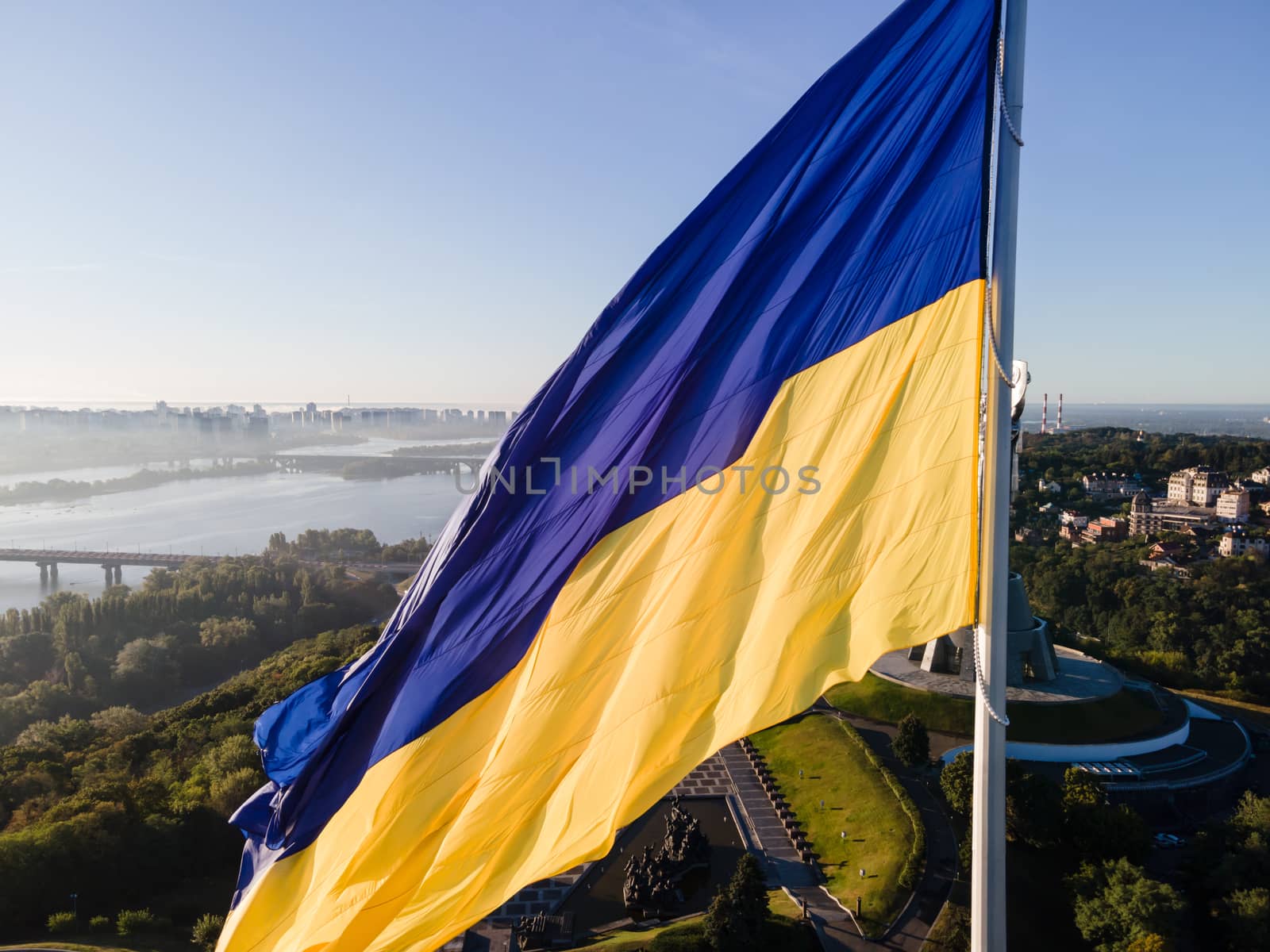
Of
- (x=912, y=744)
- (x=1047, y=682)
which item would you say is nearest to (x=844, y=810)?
(x=912, y=744)

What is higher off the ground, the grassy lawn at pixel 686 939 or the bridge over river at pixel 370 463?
the bridge over river at pixel 370 463

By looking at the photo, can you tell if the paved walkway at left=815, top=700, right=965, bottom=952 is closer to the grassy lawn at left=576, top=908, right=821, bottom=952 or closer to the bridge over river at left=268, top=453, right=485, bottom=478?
the grassy lawn at left=576, top=908, right=821, bottom=952

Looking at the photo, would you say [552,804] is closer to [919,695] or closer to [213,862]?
[213,862]

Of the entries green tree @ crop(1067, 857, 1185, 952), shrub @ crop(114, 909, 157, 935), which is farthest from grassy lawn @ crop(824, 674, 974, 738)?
shrub @ crop(114, 909, 157, 935)

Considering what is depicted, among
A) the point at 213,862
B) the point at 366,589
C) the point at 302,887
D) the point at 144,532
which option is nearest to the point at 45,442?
the point at 144,532

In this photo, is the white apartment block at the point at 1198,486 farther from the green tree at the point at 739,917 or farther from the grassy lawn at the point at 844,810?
the green tree at the point at 739,917

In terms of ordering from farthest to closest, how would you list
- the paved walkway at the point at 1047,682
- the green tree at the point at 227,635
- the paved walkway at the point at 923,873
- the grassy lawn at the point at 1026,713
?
the green tree at the point at 227,635 < the paved walkway at the point at 1047,682 < the grassy lawn at the point at 1026,713 < the paved walkway at the point at 923,873

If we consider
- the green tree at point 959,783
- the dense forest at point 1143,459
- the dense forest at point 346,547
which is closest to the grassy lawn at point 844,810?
the green tree at point 959,783
